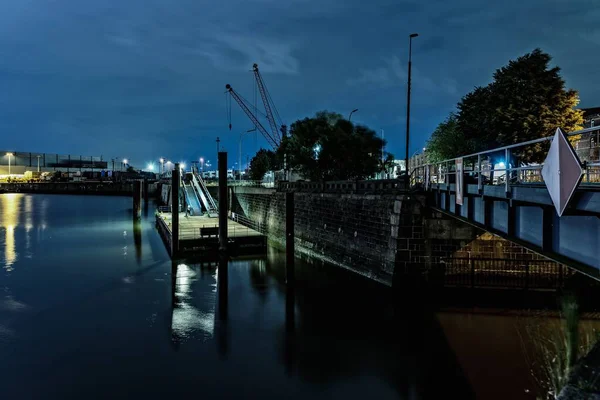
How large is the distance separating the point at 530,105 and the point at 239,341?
995 inches

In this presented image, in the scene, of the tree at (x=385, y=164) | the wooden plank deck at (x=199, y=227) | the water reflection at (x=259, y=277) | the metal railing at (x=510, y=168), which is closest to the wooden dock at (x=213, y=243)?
the wooden plank deck at (x=199, y=227)

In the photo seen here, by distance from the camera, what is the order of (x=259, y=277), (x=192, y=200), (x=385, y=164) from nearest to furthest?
(x=259, y=277)
(x=192, y=200)
(x=385, y=164)

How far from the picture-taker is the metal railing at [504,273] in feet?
Answer: 67.4

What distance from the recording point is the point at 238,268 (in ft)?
95.1

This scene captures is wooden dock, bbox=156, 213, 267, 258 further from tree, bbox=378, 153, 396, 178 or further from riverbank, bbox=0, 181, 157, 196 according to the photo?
riverbank, bbox=0, 181, 157, 196

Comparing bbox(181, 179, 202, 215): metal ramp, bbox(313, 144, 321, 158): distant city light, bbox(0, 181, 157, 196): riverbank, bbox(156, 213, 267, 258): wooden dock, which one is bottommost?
bbox(156, 213, 267, 258): wooden dock

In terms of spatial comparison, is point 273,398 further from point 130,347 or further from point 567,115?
point 567,115

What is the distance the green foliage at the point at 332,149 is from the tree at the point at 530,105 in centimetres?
1999

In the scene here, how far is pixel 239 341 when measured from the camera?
17.1 m

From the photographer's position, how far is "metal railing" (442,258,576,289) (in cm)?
2053

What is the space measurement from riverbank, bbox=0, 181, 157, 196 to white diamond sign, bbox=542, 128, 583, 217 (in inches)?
5474

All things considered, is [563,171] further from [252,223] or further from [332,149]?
[332,149]

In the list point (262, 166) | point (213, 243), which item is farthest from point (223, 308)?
point (262, 166)

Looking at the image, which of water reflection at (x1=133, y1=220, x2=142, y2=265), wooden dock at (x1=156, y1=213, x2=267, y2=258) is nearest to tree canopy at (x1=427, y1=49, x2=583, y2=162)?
wooden dock at (x1=156, y1=213, x2=267, y2=258)
